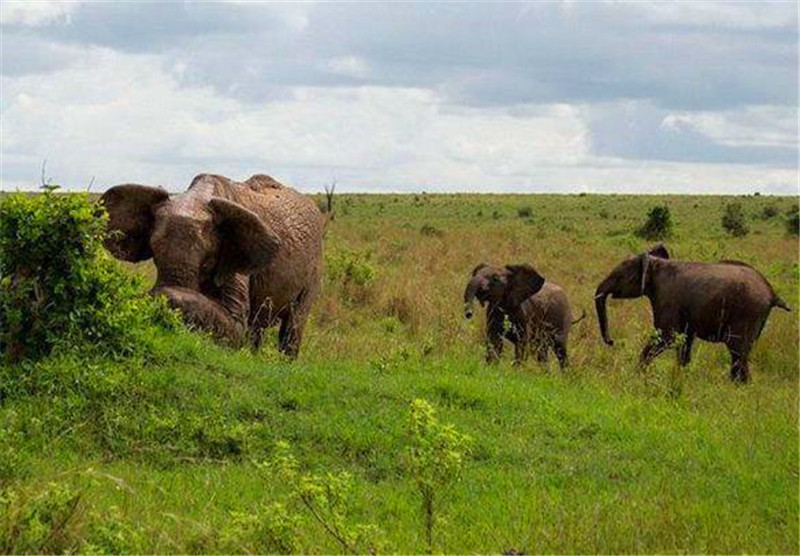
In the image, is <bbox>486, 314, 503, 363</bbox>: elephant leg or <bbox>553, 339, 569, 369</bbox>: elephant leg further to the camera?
<bbox>553, 339, 569, 369</bbox>: elephant leg

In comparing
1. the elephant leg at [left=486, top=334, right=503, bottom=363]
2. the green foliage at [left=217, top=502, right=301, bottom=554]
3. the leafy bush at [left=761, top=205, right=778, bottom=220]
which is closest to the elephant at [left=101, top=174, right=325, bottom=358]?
the elephant leg at [left=486, top=334, right=503, bottom=363]

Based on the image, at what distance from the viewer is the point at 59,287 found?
9.64 metres

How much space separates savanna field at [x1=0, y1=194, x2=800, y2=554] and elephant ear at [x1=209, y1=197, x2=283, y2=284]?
758 mm

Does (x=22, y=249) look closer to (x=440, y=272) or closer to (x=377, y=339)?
(x=377, y=339)

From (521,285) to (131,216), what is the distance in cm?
473

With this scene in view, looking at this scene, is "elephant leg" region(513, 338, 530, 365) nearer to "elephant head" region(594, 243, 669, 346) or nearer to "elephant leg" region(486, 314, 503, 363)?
"elephant leg" region(486, 314, 503, 363)

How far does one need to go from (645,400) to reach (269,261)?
3.35 meters

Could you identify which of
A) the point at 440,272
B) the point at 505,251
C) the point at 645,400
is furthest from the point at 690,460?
the point at 505,251

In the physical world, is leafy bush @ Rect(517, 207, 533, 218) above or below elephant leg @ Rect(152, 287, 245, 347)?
below

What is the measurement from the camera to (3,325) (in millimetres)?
9539

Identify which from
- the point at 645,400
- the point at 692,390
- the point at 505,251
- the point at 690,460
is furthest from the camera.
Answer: the point at 505,251

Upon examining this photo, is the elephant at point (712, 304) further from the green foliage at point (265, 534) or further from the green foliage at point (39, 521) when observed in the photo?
the green foliage at point (39, 521)

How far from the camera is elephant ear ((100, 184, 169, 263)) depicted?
11203 millimetres

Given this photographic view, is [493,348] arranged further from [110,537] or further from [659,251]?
[110,537]
